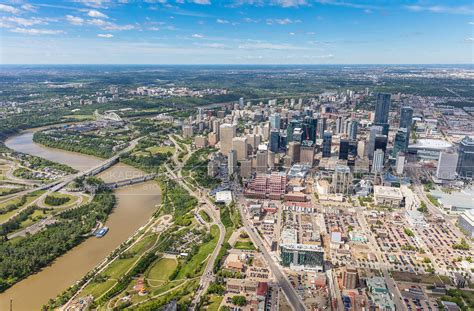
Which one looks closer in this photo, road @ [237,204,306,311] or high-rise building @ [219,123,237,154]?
road @ [237,204,306,311]

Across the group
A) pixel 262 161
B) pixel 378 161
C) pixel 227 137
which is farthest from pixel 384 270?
pixel 227 137

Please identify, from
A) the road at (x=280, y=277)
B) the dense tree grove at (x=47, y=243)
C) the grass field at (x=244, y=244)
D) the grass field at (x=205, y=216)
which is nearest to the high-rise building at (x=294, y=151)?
the grass field at (x=205, y=216)

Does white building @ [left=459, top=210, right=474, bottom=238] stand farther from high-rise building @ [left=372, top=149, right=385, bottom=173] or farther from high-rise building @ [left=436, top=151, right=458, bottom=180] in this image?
high-rise building @ [left=372, top=149, right=385, bottom=173]

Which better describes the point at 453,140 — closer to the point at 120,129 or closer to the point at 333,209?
the point at 333,209

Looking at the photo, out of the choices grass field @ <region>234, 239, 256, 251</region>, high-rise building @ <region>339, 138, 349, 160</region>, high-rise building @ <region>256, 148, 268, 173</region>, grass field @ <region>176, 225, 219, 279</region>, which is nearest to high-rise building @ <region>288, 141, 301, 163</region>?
high-rise building @ <region>256, 148, 268, 173</region>

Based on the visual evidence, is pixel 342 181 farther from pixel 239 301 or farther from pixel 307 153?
pixel 239 301

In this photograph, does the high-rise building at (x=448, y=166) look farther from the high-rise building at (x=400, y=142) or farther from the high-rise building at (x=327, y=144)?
the high-rise building at (x=327, y=144)
